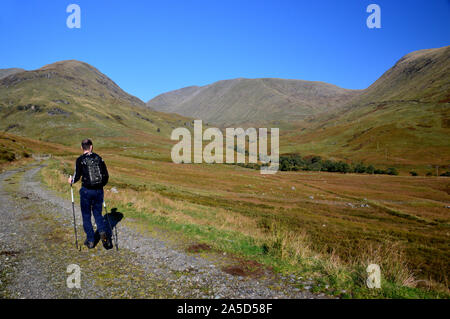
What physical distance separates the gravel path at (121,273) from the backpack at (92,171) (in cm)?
257

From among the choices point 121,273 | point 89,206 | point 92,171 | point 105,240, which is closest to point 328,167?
point 105,240

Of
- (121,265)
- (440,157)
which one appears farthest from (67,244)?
(440,157)

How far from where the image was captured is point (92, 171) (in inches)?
384

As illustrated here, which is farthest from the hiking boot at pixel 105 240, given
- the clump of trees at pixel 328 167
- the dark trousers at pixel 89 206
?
the clump of trees at pixel 328 167

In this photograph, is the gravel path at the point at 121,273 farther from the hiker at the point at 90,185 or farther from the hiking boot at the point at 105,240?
the hiker at the point at 90,185

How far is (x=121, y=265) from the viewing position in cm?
842

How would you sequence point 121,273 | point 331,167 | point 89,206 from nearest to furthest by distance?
point 121,273
point 89,206
point 331,167

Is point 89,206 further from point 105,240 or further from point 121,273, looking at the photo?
point 121,273

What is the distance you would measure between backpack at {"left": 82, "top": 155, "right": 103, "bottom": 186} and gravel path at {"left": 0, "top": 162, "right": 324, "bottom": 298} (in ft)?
8.44

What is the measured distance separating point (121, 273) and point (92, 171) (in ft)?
13.1

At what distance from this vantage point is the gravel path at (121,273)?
6.75 meters
